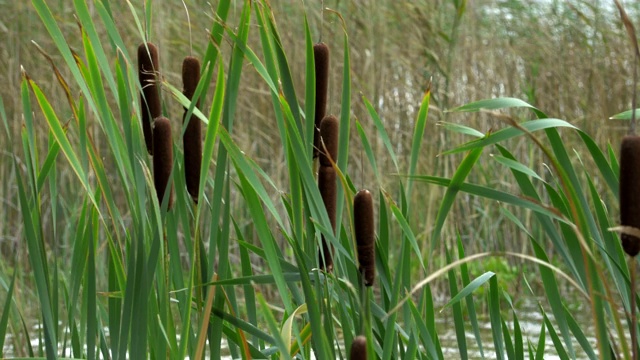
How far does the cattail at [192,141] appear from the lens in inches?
58.6

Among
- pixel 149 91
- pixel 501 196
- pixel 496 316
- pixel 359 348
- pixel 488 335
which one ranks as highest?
pixel 149 91

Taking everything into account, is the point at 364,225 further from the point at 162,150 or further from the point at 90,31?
the point at 90,31

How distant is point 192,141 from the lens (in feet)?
4.88

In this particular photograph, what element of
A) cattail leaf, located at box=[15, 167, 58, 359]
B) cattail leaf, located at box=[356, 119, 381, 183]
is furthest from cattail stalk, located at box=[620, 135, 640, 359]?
cattail leaf, located at box=[15, 167, 58, 359]

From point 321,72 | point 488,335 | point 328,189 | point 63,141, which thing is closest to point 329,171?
point 328,189

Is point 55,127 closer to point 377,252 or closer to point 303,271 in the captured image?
point 303,271

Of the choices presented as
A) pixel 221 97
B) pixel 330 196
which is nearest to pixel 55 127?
pixel 221 97

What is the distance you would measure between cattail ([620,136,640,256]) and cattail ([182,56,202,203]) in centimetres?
61

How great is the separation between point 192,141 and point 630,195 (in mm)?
624

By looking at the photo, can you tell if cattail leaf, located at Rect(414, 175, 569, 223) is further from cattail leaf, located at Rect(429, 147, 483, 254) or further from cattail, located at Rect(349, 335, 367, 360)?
cattail, located at Rect(349, 335, 367, 360)

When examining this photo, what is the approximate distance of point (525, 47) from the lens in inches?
234

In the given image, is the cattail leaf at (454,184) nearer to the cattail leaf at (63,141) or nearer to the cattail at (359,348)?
the cattail at (359,348)

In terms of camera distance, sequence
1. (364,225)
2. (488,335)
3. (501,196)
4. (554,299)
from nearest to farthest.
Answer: (364,225) < (501,196) < (554,299) < (488,335)

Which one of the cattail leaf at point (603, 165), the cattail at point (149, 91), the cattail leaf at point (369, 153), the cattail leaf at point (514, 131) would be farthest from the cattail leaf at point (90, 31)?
the cattail leaf at point (603, 165)
